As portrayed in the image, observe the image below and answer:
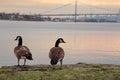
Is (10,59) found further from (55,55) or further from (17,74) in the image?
(17,74)

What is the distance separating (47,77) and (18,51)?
3752 mm

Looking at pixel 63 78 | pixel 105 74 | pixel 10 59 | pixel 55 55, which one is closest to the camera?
pixel 63 78

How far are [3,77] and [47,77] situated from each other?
1210mm

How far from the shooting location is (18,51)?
15.8 m

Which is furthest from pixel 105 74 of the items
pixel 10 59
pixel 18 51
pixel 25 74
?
pixel 10 59

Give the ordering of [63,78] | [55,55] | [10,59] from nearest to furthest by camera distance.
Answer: [63,78] < [55,55] < [10,59]

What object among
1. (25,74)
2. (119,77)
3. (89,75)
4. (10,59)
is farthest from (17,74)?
(10,59)

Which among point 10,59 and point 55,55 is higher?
point 55,55

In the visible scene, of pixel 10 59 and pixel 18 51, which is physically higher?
pixel 18 51

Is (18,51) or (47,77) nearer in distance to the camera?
(47,77)

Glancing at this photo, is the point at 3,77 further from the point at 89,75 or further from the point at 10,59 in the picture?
the point at 10,59

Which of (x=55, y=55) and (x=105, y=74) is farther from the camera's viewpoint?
(x=55, y=55)

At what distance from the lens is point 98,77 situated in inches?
493

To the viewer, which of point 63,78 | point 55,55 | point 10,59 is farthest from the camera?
point 10,59
